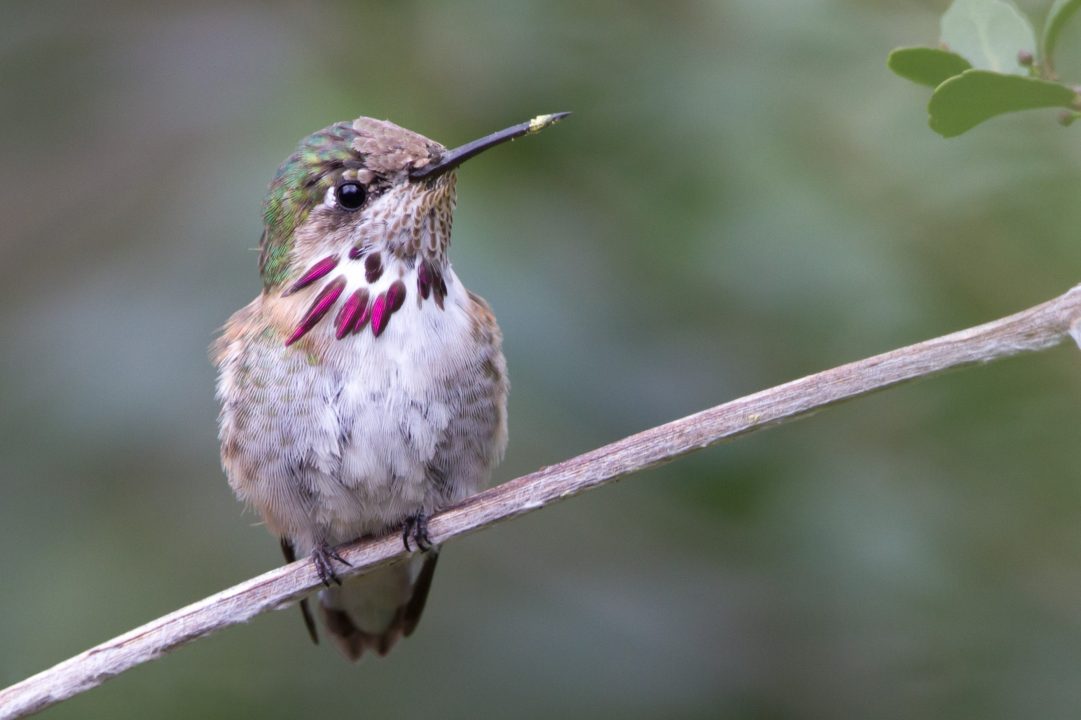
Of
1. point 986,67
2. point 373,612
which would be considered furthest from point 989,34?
point 373,612

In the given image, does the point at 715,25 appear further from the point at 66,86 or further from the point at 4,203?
the point at 4,203

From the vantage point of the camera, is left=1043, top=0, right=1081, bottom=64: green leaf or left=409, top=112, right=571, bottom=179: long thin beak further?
left=409, top=112, right=571, bottom=179: long thin beak

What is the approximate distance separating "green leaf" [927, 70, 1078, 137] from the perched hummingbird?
1.25m

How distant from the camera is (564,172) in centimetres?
324

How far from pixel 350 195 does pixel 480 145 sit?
41 centimetres

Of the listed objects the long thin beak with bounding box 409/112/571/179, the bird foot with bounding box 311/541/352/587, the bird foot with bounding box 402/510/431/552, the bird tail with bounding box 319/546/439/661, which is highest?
the long thin beak with bounding box 409/112/571/179

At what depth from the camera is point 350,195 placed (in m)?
2.88

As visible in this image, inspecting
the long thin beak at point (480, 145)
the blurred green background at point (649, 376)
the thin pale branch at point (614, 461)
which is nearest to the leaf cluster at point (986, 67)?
the thin pale branch at point (614, 461)

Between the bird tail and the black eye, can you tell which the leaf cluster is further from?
the bird tail

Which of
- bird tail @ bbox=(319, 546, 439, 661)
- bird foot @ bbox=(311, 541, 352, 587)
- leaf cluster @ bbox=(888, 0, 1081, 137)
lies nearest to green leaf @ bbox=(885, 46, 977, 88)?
leaf cluster @ bbox=(888, 0, 1081, 137)

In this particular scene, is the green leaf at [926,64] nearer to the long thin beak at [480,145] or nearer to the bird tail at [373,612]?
the long thin beak at [480,145]

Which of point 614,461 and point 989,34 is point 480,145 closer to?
point 614,461

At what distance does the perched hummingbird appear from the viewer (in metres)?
2.81

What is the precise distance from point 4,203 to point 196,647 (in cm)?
183
